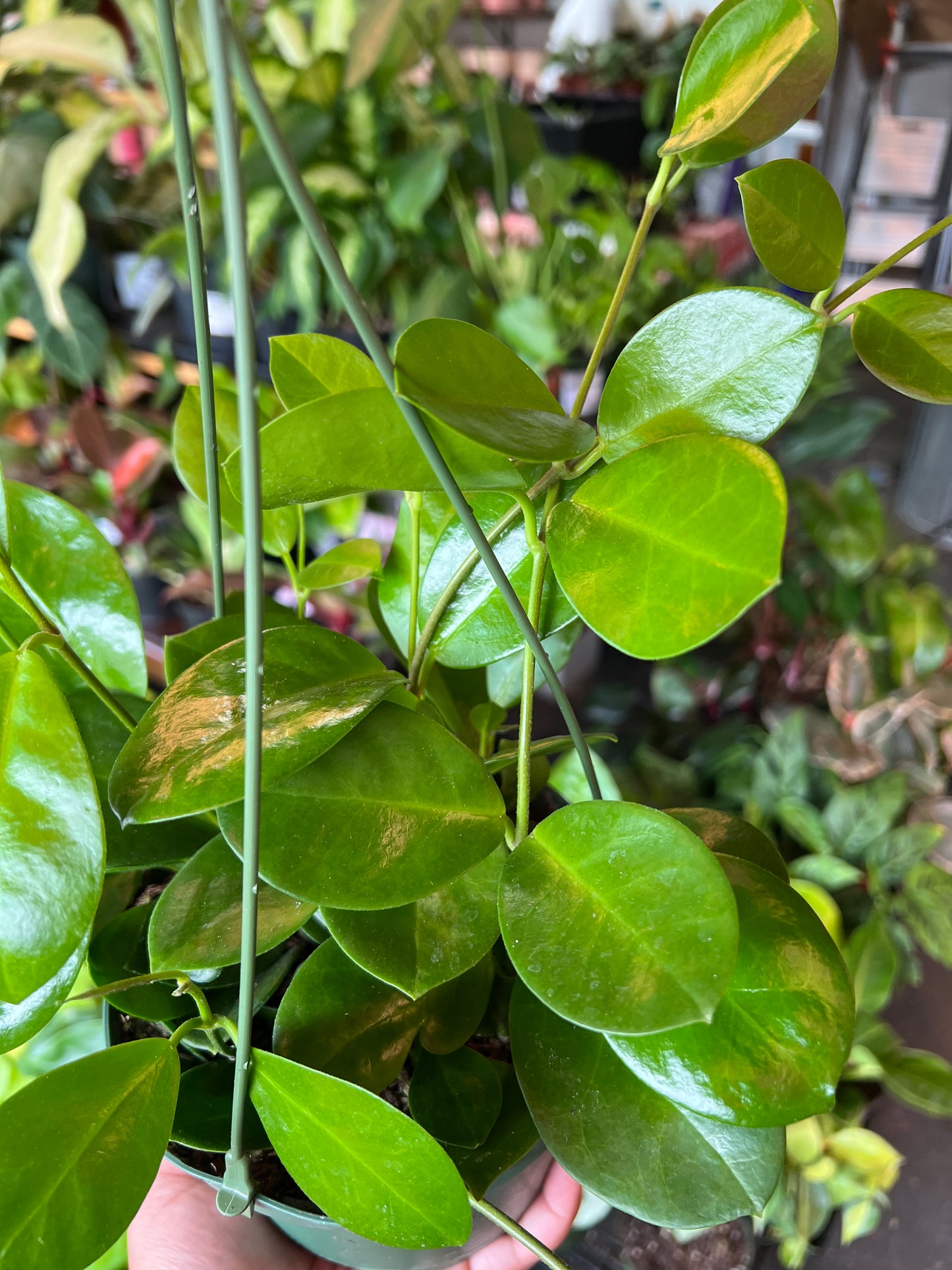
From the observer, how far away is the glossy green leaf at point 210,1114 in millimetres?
350

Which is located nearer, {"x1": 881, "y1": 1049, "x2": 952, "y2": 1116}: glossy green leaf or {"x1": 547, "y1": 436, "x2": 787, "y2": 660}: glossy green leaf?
{"x1": 547, "y1": 436, "x2": 787, "y2": 660}: glossy green leaf

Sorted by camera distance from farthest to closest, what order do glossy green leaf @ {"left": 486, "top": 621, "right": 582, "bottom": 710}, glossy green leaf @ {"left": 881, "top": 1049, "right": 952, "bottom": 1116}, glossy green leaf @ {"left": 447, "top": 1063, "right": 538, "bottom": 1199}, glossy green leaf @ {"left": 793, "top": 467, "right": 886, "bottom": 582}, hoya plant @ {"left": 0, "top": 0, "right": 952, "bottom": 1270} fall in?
glossy green leaf @ {"left": 793, "top": 467, "right": 886, "bottom": 582} < glossy green leaf @ {"left": 881, "top": 1049, "right": 952, "bottom": 1116} < glossy green leaf @ {"left": 486, "top": 621, "right": 582, "bottom": 710} < glossy green leaf @ {"left": 447, "top": 1063, "right": 538, "bottom": 1199} < hoya plant @ {"left": 0, "top": 0, "right": 952, "bottom": 1270}

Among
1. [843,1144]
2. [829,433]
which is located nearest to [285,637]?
[843,1144]

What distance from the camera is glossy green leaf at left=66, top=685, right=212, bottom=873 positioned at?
37cm

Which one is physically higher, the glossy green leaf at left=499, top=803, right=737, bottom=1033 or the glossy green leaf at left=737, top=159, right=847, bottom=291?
the glossy green leaf at left=737, top=159, right=847, bottom=291

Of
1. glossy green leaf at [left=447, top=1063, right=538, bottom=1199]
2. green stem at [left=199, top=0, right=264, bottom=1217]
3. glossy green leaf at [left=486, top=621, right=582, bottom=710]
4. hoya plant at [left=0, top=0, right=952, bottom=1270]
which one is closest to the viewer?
green stem at [left=199, top=0, right=264, bottom=1217]

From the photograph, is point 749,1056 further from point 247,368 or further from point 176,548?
point 176,548

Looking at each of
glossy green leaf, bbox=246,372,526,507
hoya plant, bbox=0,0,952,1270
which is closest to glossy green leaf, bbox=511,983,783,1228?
hoya plant, bbox=0,0,952,1270

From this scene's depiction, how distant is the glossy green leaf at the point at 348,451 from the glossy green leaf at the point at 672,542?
0.14 feet

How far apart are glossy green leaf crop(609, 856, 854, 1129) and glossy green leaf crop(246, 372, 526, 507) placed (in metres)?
0.19

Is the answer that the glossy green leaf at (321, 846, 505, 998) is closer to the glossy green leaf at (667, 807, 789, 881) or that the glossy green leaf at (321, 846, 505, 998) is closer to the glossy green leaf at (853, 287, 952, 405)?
the glossy green leaf at (667, 807, 789, 881)

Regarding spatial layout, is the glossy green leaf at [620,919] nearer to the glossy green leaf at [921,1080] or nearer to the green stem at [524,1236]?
the green stem at [524,1236]

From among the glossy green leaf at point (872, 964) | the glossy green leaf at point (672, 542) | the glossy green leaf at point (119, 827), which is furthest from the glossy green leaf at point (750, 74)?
the glossy green leaf at point (872, 964)

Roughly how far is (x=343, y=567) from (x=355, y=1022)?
193 millimetres
